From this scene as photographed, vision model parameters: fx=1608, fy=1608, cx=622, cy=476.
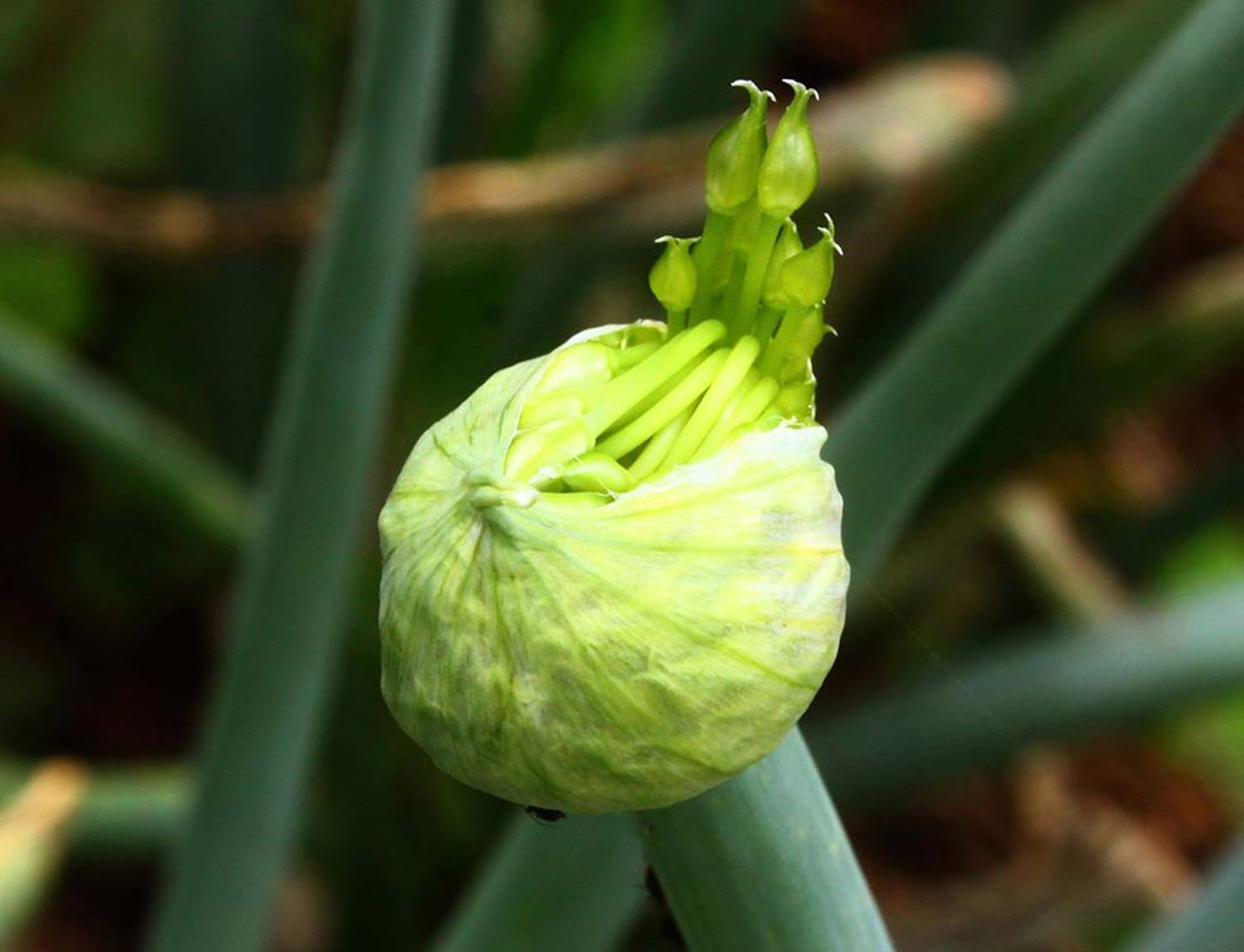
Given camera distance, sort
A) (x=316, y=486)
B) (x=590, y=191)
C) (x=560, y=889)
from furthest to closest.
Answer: (x=590, y=191) < (x=316, y=486) < (x=560, y=889)

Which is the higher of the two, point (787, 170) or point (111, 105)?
point (111, 105)

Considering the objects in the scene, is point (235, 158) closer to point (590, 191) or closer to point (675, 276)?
point (590, 191)

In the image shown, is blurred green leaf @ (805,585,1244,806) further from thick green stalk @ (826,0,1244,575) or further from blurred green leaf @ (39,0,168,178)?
blurred green leaf @ (39,0,168,178)

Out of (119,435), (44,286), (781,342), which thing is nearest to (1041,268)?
(781,342)

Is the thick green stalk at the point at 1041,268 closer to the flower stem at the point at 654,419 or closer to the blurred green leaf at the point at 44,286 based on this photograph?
the flower stem at the point at 654,419

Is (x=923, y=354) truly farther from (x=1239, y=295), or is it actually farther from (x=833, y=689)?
(x=833, y=689)

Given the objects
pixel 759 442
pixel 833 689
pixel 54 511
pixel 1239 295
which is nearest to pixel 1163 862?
pixel 833 689

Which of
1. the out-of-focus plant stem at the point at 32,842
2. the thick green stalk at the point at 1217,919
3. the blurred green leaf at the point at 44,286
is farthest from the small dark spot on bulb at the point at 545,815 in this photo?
the blurred green leaf at the point at 44,286
